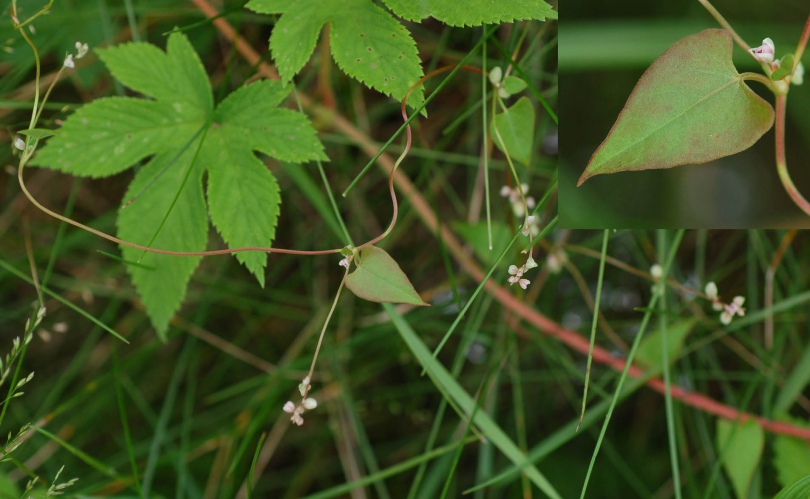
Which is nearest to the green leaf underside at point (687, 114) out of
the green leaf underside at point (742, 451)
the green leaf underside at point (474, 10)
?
the green leaf underside at point (474, 10)

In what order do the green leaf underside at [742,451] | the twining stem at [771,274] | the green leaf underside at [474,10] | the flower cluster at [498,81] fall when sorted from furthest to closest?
the twining stem at [771,274], the green leaf underside at [742,451], the flower cluster at [498,81], the green leaf underside at [474,10]

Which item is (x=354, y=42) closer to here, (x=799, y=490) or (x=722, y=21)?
(x=722, y=21)

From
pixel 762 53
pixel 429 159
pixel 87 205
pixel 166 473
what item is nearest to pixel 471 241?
pixel 429 159

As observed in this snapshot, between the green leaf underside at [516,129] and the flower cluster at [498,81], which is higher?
the flower cluster at [498,81]

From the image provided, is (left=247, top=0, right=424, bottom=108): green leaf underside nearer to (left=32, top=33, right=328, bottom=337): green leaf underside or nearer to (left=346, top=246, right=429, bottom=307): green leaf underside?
(left=32, top=33, right=328, bottom=337): green leaf underside

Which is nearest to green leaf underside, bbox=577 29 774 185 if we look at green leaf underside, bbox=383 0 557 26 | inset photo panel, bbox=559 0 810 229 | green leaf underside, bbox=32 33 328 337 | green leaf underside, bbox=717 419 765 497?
inset photo panel, bbox=559 0 810 229

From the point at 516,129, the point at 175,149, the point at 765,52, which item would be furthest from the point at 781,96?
the point at 175,149

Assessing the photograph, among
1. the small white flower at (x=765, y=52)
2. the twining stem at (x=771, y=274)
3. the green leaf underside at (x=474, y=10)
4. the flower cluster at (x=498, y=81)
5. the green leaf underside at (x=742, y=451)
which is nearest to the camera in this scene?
the small white flower at (x=765, y=52)

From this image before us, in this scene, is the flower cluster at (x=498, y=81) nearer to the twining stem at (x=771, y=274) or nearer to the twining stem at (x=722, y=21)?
the twining stem at (x=722, y=21)
